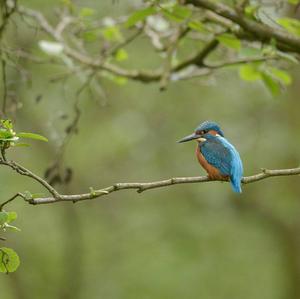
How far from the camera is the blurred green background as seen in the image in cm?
1023

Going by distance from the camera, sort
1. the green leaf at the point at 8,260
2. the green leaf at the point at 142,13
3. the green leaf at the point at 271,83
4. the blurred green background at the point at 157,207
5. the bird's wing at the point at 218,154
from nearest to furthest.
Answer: the green leaf at the point at 8,260
the green leaf at the point at 142,13
the bird's wing at the point at 218,154
the green leaf at the point at 271,83
the blurred green background at the point at 157,207

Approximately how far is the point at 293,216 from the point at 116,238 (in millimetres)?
3472

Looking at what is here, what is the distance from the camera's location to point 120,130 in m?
10.3

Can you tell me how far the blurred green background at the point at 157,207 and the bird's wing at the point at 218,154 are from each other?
17.8 ft

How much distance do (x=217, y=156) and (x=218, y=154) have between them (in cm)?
4

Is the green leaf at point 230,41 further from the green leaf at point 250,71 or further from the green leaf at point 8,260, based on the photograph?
the green leaf at point 8,260

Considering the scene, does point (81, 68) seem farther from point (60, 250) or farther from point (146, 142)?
point (60, 250)

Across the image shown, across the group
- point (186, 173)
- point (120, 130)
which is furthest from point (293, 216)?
point (120, 130)

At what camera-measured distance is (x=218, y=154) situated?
14.3ft

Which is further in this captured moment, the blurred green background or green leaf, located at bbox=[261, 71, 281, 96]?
the blurred green background

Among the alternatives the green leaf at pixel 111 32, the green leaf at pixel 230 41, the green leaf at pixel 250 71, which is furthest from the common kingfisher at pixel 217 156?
the green leaf at pixel 111 32

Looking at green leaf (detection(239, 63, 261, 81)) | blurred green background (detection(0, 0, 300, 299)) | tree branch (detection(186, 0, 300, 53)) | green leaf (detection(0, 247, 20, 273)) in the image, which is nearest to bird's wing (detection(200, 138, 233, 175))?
tree branch (detection(186, 0, 300, 53))

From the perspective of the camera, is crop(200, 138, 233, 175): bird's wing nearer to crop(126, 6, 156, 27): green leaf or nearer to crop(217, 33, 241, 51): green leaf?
crop(217, 33, 241, 51): green leaf

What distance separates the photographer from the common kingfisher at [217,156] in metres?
4.18
